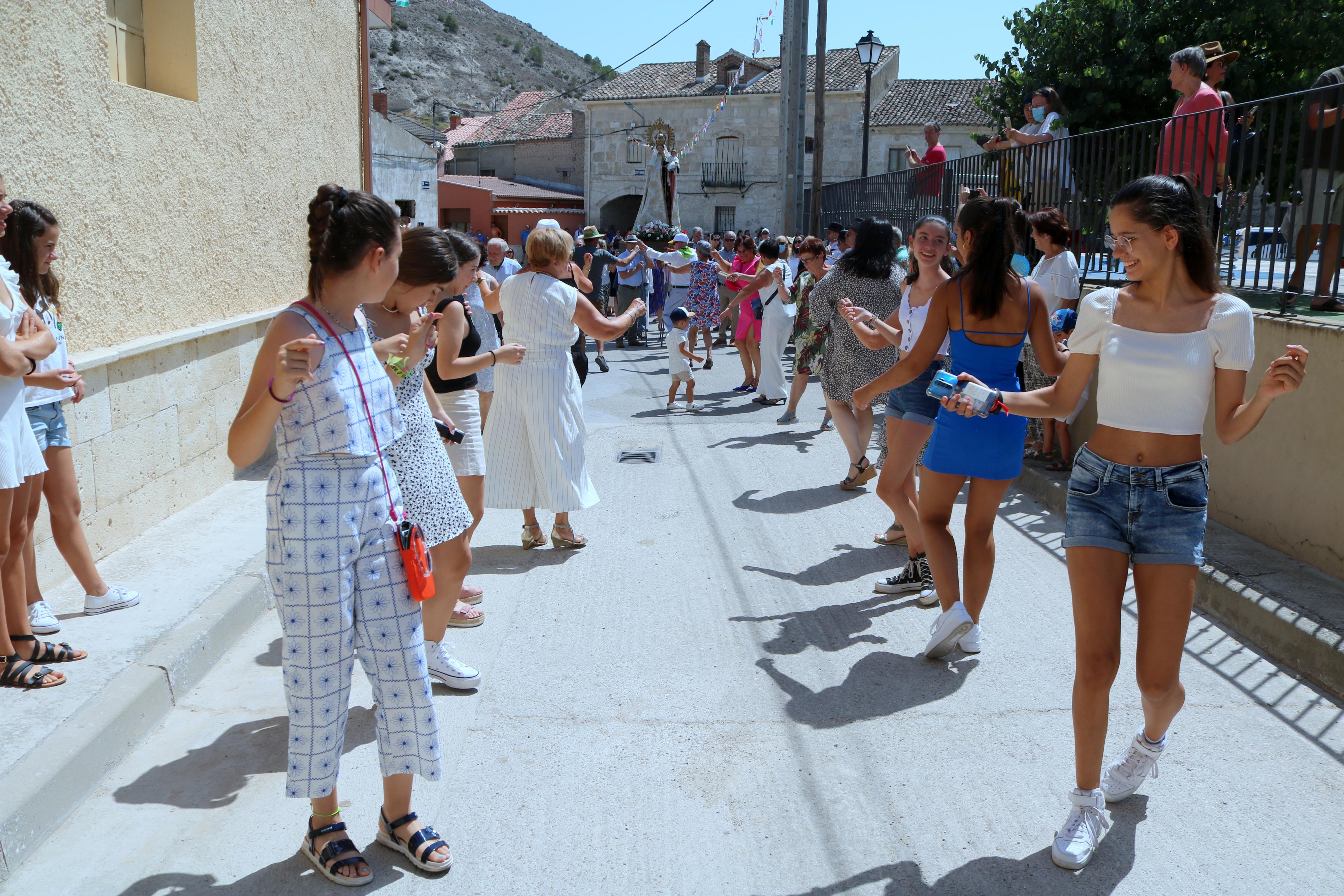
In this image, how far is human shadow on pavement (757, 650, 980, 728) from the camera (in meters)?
3.83

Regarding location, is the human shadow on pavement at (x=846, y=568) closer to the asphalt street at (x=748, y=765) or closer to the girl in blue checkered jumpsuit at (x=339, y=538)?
the asphalt street at (x=748, y=765)

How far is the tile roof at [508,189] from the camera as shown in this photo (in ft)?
157

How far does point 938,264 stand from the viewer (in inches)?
201

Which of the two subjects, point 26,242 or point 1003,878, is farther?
point 26,242

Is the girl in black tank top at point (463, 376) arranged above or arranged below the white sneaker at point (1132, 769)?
above

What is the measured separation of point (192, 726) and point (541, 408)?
8.49ft

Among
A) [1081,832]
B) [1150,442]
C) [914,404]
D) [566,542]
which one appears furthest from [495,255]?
[1081,832]

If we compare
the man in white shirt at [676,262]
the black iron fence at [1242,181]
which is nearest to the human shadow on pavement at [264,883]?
the black iron fence at [1242,181]

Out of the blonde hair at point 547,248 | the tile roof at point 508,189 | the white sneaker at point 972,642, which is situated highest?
the tile roof at point 508,189

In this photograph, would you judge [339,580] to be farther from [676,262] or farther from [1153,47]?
[1153,47]

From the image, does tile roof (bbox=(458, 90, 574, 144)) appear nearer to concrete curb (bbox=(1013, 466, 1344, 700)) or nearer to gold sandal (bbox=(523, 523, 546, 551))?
gold sandal (bbox=(523, 523, 546, 551))

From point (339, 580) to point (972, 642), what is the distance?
110 inches

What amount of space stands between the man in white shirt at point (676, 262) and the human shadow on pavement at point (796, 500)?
6227 millimetres

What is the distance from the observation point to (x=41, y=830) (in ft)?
9.68
